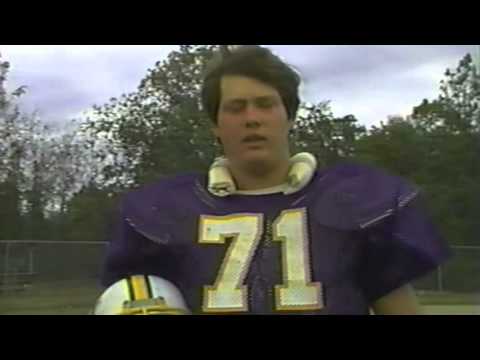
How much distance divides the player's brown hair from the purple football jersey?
14cm

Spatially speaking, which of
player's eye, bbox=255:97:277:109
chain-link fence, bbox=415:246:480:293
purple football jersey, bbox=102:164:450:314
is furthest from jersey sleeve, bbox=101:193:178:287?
chain-link fence, bbox=415:246:480:293

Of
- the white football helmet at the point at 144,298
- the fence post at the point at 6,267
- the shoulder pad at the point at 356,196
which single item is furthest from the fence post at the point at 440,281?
the fence post at the point at 6,267

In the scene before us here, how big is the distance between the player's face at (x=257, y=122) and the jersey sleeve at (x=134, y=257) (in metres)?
0.19

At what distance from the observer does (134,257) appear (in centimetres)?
124

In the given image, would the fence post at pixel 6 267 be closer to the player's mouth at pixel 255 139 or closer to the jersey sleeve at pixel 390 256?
the player's mouth at pixel 255 139

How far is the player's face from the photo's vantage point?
1262 mm

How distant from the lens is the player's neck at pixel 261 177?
4.09ft

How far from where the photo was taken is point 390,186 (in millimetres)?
1246

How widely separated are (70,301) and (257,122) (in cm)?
44
